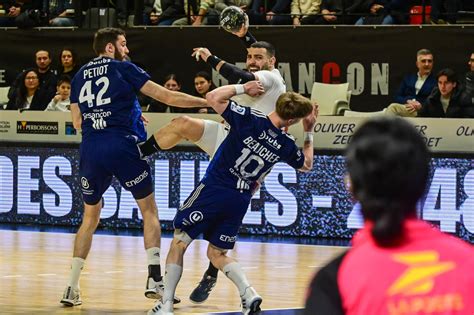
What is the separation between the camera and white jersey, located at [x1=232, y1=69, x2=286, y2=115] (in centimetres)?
863

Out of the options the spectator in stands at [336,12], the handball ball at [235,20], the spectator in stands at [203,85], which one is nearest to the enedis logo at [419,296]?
the handball ball at [235,20]

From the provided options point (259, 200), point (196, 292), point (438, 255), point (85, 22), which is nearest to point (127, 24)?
point (85, 22)

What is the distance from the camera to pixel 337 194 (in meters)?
12.8

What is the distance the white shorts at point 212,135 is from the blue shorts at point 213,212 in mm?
1044

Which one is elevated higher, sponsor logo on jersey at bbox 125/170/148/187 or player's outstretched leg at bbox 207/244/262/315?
sponsor logo on jersey at bbox 125/170/148/187

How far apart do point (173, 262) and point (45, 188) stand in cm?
667

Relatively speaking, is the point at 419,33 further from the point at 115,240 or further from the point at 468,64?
the point at 115,240

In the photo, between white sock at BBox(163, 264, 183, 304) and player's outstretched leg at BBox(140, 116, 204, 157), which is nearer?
white sock at BBox(163, 264, 183, 304)

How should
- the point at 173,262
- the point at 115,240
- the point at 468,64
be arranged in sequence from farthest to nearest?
the point at 468,64 → the point at 115,240 → the point at 173,262

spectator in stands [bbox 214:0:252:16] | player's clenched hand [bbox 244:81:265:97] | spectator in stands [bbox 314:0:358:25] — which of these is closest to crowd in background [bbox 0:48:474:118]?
spectator in stands [bbox 214:0:252:16]

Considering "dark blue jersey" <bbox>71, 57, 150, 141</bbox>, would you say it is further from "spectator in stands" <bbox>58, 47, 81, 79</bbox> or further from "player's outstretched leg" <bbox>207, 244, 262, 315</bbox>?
"spectator in stands" <bbox>58, 47, 81, 79</bbox>

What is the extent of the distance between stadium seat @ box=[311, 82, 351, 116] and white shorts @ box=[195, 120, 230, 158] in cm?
516

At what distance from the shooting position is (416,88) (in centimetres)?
1337

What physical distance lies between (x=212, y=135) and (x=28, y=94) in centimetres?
692
